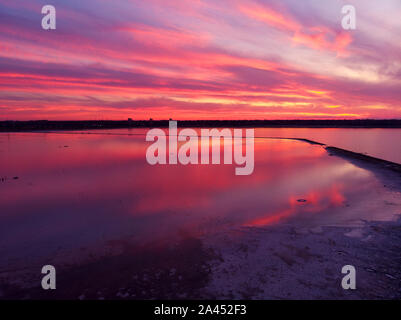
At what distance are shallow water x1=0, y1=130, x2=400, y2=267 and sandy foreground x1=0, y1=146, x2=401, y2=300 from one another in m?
0.81

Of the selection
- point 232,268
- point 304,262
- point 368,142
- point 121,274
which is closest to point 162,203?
point 121,274

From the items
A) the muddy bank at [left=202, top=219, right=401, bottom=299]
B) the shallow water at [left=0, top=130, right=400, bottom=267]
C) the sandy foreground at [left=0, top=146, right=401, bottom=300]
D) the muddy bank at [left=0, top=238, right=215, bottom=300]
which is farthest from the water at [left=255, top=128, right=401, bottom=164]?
the muddy bank at [left=0, top=238, right=215, bottom=300]

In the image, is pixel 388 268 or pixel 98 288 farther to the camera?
pixel 388 268

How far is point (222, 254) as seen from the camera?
20.9ft

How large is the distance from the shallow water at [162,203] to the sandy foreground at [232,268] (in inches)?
31.9

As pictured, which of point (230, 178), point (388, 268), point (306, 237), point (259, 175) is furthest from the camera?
point (259, 175)

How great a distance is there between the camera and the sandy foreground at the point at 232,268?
484 centimetres

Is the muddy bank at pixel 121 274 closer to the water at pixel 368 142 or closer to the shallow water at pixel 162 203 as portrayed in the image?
the shallow water at pixel 162 203

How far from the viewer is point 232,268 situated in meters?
5.71

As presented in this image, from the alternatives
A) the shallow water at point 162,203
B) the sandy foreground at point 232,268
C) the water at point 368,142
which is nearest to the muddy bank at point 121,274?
the sandy foreground at point 232,268

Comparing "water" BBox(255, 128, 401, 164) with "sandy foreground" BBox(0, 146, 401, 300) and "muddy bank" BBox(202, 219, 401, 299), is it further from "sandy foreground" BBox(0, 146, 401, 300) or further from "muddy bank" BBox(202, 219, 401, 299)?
A: "sandy foreground" BBox(0, 146, 401, 300)
